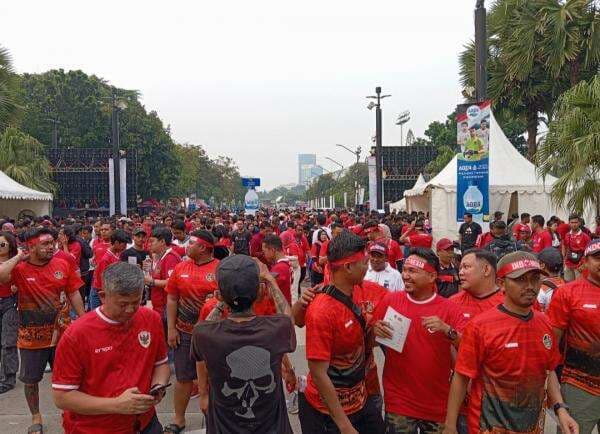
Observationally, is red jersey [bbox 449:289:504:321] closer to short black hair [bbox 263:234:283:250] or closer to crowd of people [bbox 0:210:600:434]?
crowd of people [bbox 0:210:600:434]

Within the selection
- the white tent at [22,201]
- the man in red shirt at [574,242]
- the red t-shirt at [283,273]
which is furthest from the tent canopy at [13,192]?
the man in red shirt at [574,242]

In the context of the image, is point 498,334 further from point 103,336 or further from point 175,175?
point 175,175

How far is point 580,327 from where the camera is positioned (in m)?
4.07

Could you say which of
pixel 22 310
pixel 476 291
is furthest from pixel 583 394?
pixel 22 310

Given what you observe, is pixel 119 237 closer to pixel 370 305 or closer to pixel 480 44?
pixel 370 305

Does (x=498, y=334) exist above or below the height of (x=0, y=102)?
below

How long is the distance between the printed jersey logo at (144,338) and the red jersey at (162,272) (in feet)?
12.9

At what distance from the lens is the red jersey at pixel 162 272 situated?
24.2 feet

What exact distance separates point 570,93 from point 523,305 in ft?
35.4

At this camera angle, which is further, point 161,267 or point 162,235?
point 162,235

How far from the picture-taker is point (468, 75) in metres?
22.1

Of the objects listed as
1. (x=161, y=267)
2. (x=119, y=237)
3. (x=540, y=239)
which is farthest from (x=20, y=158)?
(x=540, y=239)

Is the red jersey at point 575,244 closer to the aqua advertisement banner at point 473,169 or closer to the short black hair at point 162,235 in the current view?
the aqua advertisement banner at point 473,169

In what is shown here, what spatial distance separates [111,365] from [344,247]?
142cm
